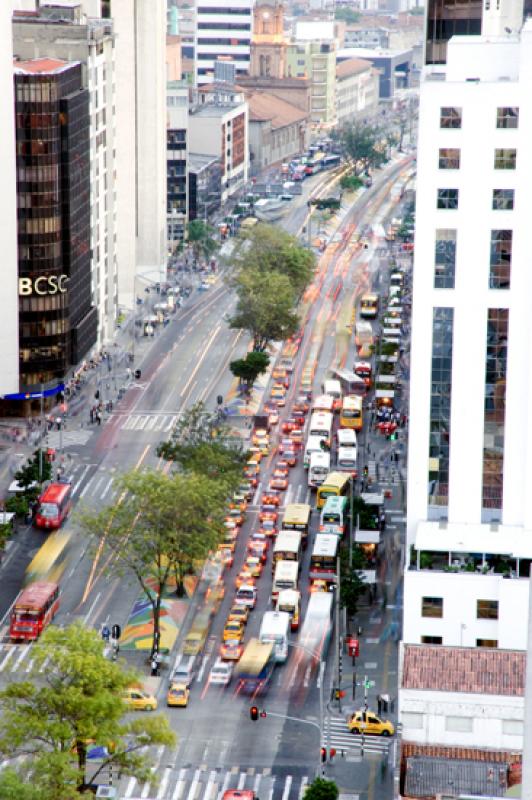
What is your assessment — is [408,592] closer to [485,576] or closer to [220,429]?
[485,576]

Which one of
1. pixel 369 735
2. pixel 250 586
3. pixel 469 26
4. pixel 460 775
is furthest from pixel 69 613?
pixel 469 26

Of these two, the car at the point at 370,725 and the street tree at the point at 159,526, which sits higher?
the street tree at the point at 159,526

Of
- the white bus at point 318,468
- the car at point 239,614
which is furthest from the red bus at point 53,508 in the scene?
the car at point 239,614

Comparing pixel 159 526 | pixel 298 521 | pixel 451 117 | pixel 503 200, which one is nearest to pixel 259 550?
pixel 298 521

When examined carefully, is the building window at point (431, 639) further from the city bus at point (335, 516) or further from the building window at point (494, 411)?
the city bus at point (335, 516)

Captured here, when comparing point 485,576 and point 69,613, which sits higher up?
point 485,576

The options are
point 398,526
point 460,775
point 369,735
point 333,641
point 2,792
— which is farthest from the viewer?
point 398,526

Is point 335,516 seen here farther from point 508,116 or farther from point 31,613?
point 508,116
